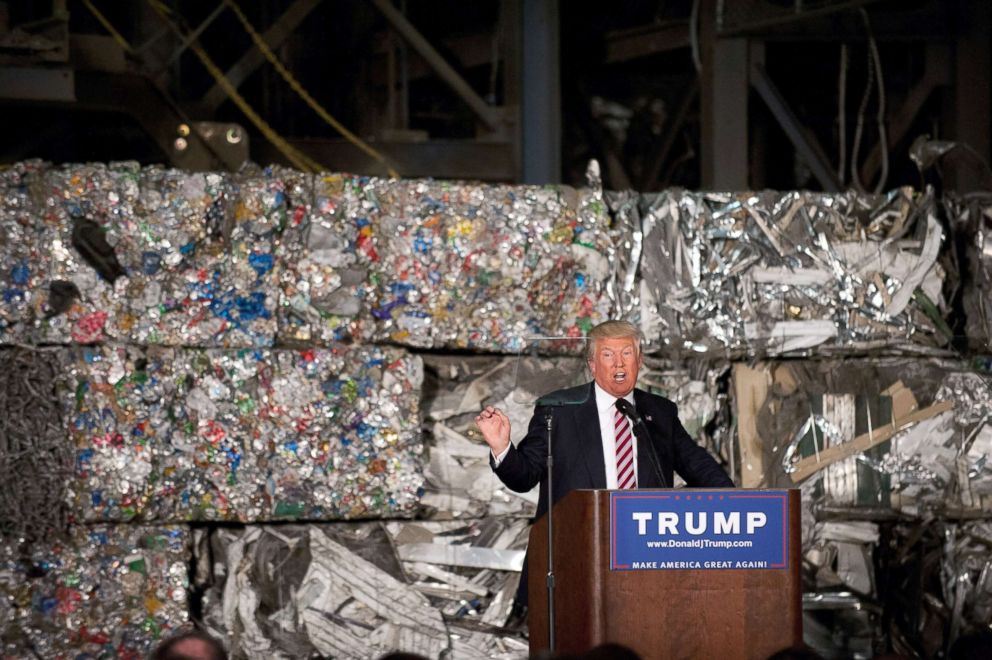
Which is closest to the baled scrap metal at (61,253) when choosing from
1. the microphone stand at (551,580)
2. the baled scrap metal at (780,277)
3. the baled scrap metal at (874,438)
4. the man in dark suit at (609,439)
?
the man in dark suit at (609,439)

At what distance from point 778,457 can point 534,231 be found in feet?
5.32

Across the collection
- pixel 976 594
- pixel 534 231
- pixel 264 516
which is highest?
pixel 534 231

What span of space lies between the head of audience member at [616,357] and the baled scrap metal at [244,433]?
148 cm

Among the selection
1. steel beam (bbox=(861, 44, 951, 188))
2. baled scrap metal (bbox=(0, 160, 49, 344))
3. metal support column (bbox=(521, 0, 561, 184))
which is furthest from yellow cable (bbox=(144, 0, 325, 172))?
steel beam (bbox=(861, 44, 951, 188))

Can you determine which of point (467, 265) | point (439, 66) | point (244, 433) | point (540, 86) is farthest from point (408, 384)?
point (439, 66)

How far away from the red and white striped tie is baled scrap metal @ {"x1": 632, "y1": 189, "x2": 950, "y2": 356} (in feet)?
5.30

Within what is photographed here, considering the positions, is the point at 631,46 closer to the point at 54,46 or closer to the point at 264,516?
the point at 54,46

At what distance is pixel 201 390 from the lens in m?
6.73

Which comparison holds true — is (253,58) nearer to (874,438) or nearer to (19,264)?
(19,264)

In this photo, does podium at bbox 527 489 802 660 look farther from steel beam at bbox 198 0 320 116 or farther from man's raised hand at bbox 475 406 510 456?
steel beam at bbox 198 0 320 116

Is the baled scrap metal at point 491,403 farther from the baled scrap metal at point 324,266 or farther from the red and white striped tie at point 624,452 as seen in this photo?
the red and white striped tie at point 624,452

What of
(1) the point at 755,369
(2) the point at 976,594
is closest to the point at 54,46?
(1) the point at 755,369

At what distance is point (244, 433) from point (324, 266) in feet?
2.78

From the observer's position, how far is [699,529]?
4.85m
